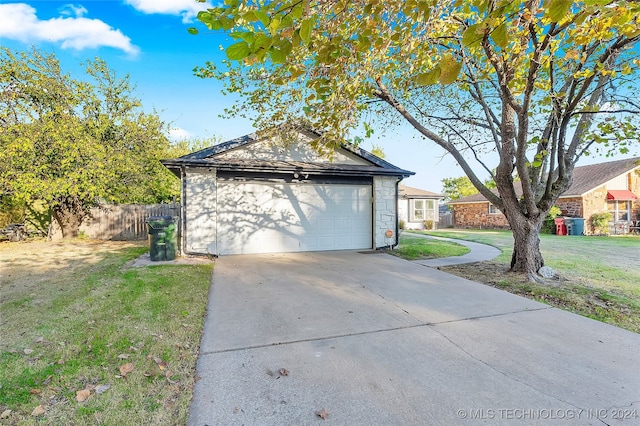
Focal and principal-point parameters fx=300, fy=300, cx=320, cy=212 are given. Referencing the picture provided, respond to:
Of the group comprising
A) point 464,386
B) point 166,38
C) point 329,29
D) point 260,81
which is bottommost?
point 464,386

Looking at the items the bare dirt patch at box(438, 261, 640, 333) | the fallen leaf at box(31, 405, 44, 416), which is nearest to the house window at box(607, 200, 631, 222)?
the bare dirt patch at box(438, 261, 640, 333)

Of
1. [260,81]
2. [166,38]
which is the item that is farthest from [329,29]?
[166,38]

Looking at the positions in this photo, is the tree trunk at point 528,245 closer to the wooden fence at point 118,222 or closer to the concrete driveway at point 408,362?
the concrete driveway at point 408,362

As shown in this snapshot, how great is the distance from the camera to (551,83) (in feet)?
16.3

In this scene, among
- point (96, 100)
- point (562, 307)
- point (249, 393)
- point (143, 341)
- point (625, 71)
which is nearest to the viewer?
point (249, 393)

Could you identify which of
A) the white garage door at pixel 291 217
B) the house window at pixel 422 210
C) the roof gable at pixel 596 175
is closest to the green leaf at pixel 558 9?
the white garage door at pixel 291 217

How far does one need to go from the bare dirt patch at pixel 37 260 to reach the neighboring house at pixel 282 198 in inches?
115

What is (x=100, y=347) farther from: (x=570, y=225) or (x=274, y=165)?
(x=570, y=225)

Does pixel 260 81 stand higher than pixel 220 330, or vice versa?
pixel 260 81

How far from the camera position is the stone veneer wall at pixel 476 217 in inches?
910

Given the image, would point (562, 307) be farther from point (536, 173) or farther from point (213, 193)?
point (213, 193)

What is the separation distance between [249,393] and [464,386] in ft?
5.77

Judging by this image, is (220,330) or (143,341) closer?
(143,341)

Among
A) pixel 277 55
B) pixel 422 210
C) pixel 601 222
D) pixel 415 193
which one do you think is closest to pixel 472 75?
pixel 277 55
